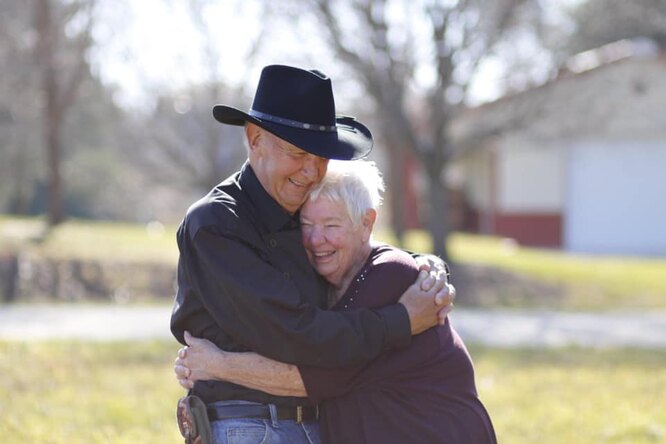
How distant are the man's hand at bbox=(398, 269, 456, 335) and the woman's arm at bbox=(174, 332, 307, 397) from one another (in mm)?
439

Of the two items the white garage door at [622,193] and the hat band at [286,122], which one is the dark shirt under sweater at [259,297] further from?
the white garage door at [622,193]

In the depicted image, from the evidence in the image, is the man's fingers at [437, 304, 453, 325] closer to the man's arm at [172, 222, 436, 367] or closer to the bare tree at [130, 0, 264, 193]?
the man's arm at [172, 222, 436, 367]

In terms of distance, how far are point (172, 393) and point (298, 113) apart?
4.49 m

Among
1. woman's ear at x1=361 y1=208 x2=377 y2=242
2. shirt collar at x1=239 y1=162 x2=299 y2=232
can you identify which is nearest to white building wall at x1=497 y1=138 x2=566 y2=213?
woman's ear at x1=361 y1=208 x2=377 y2=242

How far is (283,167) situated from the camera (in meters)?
3.30

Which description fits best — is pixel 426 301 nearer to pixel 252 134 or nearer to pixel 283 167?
pixel 283 167

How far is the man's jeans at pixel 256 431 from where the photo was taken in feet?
10.7

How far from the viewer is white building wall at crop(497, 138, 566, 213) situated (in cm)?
2570

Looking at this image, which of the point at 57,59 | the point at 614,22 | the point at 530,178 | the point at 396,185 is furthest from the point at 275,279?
the point at 614,22

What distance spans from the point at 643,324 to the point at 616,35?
23975 millimetres

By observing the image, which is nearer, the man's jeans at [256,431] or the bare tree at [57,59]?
the man's jeans at [256,431]

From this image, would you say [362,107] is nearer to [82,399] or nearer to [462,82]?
[462,82]

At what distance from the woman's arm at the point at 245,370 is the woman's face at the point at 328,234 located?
41 centimetres

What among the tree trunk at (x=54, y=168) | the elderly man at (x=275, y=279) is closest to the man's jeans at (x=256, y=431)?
the elderly man at (x=275, y=279)
